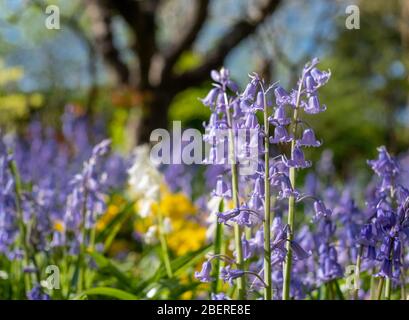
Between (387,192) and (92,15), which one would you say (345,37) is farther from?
(387,192)

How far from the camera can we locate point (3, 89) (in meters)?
15.3

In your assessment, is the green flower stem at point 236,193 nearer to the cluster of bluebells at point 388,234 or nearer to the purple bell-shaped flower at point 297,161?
the purple bell-shaped flower at point 297,161

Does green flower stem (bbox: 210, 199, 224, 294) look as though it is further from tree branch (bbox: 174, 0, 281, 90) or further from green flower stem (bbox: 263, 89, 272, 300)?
tree branch (bbox: 174, 0, 281, 90)

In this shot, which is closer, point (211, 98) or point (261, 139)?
point (261, 139)

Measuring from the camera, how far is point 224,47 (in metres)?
10.9

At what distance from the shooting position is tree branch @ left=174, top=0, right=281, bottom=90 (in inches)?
427

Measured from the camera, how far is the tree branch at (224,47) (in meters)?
10.8

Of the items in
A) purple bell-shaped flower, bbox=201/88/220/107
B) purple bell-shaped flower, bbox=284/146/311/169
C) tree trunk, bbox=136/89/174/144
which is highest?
tree trunk, bbox=136/89/174/144

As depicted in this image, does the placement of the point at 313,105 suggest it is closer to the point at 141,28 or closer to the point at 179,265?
the point at 179,265

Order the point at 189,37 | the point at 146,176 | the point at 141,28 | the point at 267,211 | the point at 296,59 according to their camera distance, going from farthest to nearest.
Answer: the point at 296,59, the point at 189,37, the point at 141,28, the point at 146,176, the point at 267,211

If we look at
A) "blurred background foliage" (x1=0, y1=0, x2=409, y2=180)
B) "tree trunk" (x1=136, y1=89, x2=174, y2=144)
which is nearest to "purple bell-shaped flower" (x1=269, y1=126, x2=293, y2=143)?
"tree trunk" (x1=136, y1=89, x2=174, y2=144)

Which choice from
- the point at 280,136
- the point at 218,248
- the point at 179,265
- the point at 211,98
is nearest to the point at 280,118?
the point at 280,136

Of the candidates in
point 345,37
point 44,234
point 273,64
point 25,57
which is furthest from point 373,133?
point 44,234
